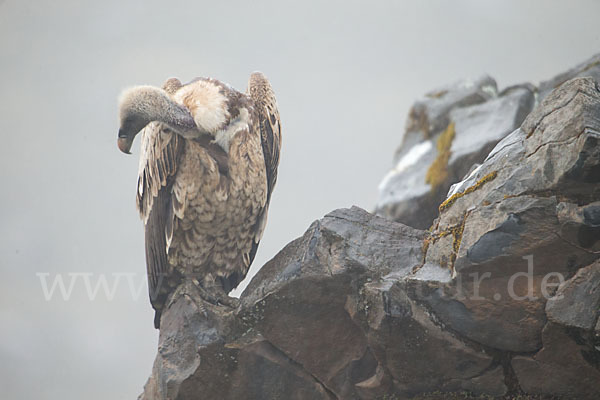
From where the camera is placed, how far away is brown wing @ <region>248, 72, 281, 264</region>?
18.9ft

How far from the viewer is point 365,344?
14.1ft

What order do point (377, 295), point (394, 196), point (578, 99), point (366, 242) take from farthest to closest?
point (394, 196) < point (366, 242) < point (377, 295) < point (578, 99)

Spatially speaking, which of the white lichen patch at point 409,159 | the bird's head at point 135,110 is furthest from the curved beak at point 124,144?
the white lichen patch at point 409,159

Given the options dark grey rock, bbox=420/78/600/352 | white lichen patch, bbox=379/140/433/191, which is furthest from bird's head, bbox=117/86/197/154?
white lichen patch, bbox=379/140/433/191

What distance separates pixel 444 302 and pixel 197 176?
90.7 inches

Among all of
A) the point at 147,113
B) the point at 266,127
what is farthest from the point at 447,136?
→ the point at 147,113

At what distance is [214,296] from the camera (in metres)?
5.22

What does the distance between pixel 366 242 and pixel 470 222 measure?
31.7 inches

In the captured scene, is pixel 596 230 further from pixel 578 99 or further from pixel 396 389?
pixel 396 389

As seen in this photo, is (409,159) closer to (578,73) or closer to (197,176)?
(578,73)

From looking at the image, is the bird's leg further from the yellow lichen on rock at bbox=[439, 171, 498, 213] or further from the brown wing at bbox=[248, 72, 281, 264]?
the yellow lichen on rock at bbox=[439, 171, 498, 213]

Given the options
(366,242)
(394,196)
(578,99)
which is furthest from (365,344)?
(394,196)

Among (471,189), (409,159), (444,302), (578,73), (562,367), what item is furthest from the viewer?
(409,159)

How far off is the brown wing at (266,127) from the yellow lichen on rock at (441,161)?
2696 mm
